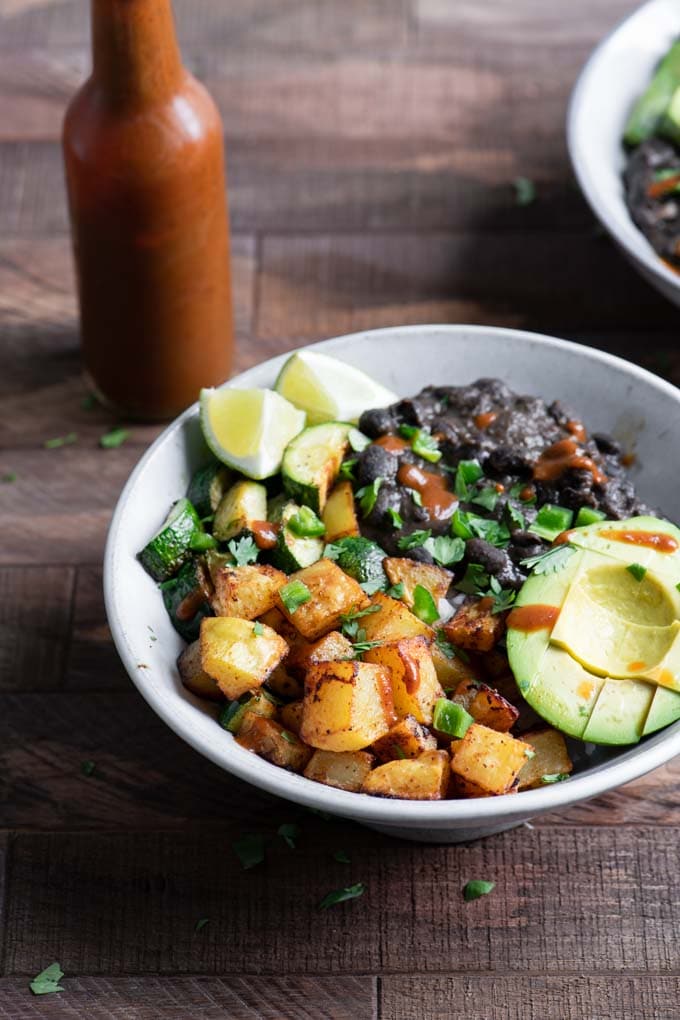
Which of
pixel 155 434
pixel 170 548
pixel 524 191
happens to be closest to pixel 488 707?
pixel 170 548

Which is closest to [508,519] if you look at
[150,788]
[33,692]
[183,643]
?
[183,643]

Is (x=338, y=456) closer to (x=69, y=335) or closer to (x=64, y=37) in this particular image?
(x=69, y=335)

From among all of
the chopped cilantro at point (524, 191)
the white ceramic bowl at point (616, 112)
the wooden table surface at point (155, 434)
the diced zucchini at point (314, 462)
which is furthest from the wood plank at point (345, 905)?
the chopped cilantro at point (524, 191)

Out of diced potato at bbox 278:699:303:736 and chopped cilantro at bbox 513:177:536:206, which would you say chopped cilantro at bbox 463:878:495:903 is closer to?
diced potato at bbox 278:699:303:736

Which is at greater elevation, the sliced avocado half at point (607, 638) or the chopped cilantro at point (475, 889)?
the sliced avocado half at point (607, 638)

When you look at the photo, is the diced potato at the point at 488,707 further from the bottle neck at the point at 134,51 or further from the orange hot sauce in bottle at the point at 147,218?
the bottle neck at the point at 134,51

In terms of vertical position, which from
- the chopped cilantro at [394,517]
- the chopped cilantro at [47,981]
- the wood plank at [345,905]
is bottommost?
the chopped cilantro at [47,981]

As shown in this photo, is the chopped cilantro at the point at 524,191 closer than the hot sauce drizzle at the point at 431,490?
No
